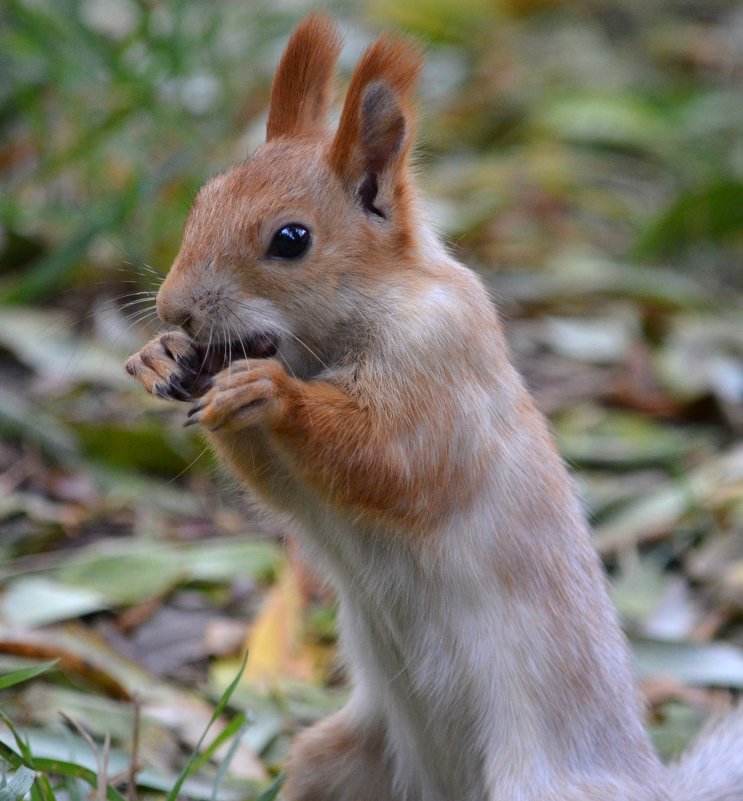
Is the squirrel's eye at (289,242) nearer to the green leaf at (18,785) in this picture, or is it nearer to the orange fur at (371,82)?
the orange fur at (371,82)

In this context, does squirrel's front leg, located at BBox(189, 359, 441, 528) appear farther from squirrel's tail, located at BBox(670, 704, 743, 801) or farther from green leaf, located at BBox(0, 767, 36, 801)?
squirrel's tail, located at BBox(670, 704, 743, 801)

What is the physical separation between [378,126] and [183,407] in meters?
2.46

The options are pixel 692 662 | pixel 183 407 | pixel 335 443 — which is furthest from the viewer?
pixel 183 407

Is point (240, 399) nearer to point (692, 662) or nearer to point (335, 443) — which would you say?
point (335, 443)

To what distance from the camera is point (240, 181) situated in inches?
108

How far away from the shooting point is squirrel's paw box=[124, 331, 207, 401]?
2600 millimetres

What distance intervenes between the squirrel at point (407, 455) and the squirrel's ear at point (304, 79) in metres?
0.18

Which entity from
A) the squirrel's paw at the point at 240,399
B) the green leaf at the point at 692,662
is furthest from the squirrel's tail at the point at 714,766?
the squirrel's paw at the point at 240,399

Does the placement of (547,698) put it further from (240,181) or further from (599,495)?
(599,495)

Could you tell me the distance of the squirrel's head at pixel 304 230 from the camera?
259 centimetres

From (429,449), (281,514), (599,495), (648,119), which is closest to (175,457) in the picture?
(599,495)

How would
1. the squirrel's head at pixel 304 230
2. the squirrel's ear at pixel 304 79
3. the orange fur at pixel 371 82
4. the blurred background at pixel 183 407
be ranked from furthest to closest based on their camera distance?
the blurred background at pixel 183 407 → the squirrel's ear at pixel 304 79 → the orange fur at pixel 371 82 → the squirrel's head at pixel 304 230

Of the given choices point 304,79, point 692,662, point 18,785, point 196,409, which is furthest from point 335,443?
point 692,662

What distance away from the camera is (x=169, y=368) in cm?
262
